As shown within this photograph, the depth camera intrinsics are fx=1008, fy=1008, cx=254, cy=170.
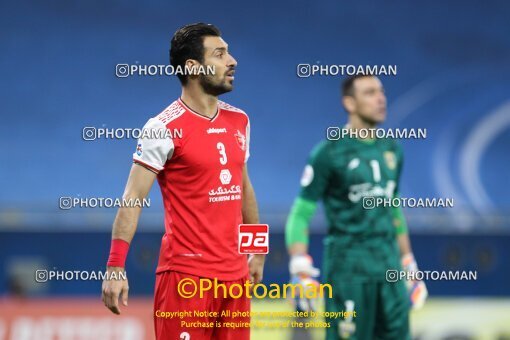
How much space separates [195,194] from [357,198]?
1.75 metres

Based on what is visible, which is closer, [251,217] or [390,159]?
[251,217]

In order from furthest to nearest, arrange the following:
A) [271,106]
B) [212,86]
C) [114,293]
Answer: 1. [271,106]
2. [212,86]
3. [114,293]

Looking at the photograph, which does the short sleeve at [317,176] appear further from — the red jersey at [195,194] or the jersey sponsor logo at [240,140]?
the red jersey at [195,194]

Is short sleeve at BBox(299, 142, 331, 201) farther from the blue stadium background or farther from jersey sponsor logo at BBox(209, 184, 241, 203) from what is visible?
the blue stadium background

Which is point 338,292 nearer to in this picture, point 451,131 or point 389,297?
point 389,297

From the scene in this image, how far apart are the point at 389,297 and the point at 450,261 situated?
4.31 m

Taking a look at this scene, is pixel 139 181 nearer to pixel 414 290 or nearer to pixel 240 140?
pixel 240 140

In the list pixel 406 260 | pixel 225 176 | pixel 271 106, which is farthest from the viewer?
pixel 271 106

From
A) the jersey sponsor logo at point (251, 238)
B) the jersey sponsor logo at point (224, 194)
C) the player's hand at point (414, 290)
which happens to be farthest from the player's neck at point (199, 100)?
the player's hand at point (414, 290)

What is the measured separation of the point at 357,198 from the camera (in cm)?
662

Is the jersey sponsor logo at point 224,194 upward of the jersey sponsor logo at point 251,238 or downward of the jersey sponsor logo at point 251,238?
upward

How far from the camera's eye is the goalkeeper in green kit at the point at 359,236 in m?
6.58

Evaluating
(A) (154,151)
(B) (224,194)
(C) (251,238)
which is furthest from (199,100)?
(C) (251,238)

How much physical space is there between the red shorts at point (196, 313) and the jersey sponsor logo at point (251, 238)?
0.68 feet
